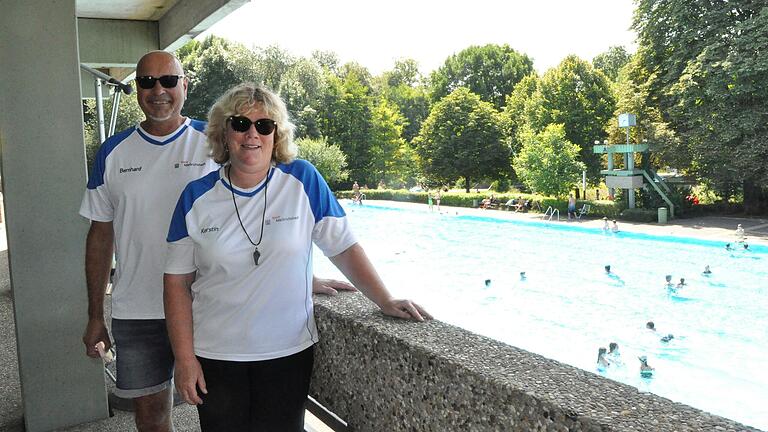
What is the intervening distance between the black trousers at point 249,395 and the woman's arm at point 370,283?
10.7 inches

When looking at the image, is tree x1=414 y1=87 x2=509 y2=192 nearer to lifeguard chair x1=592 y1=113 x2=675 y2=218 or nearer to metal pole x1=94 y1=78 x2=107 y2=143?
lifeguard chair x1=592 y1=113 x2=675 y2=218

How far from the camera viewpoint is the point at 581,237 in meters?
20.3

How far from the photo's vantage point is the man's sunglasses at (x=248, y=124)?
1.46m

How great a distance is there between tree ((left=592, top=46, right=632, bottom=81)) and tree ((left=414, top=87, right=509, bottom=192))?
12621 mm

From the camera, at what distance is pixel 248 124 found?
1463mm

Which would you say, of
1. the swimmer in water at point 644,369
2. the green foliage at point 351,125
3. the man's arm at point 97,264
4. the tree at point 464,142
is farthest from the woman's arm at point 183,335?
the green foliage at point 351,125

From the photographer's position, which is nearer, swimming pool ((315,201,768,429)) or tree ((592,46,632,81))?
swimming pool ((315,201,768,429))

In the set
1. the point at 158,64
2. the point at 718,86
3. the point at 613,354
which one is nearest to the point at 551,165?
the point at 718,86

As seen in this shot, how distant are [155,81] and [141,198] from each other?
351 mm

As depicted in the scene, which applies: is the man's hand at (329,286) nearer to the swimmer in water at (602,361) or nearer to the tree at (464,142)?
the swimmer in water at (602,361)

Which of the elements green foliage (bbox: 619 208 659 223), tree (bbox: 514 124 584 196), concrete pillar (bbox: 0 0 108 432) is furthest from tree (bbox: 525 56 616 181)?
concrete pillar (bbox: 0 0 108 432)

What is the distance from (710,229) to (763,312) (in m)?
7.46

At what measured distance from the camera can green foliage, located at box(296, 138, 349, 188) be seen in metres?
33.9

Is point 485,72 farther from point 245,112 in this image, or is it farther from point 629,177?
point 245,112
